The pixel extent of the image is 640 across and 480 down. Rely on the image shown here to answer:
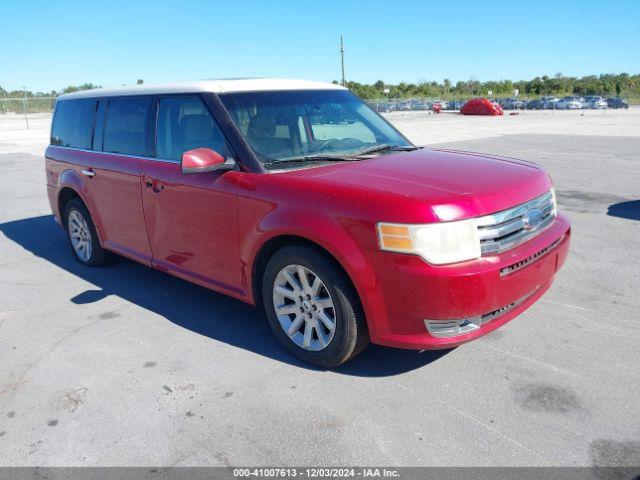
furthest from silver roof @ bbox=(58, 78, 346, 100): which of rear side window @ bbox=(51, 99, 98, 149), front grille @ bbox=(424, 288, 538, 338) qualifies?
front grille @ bbox=(424, 288, 538, 338)

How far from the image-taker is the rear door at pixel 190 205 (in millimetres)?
3883

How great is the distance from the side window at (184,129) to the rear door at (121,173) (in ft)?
0.68

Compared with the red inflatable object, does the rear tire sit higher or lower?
lower

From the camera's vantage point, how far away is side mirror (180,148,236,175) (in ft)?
12.0

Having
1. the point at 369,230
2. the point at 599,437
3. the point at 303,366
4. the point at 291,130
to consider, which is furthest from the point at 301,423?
the point at 291,130

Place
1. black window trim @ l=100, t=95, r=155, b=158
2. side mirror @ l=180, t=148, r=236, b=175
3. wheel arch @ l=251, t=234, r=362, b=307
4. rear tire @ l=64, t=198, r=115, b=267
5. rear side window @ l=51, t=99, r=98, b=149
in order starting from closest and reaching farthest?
wheel arch @ l=251, t=234, r=362, b=307, side mirror @ l=180, t=148, r=236, b=175, black window trim @ l=100, t=95, r=155, b=158, rear side window @ l=51, t=99, r=98, b=149, rear tire @ l=64, t=198, r=115, b=267

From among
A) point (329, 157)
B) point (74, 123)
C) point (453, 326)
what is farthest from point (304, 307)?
point (74, 123)

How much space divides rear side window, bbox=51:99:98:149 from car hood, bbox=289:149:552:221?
9.49 feet

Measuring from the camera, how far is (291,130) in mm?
4062

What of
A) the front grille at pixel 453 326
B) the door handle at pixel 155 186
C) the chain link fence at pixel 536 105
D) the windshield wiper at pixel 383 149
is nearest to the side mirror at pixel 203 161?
the door handle at pixel 155 186

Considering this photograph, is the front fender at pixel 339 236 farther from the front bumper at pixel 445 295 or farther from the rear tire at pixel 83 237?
the rear tire at pixel 83 237

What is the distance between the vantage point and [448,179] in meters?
3.35

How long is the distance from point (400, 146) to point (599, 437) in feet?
8.46

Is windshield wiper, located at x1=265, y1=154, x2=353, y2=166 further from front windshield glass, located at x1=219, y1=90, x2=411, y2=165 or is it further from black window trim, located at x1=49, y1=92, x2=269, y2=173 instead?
black window trim, located at x1=49, y1=92, x2=269, y2=173
